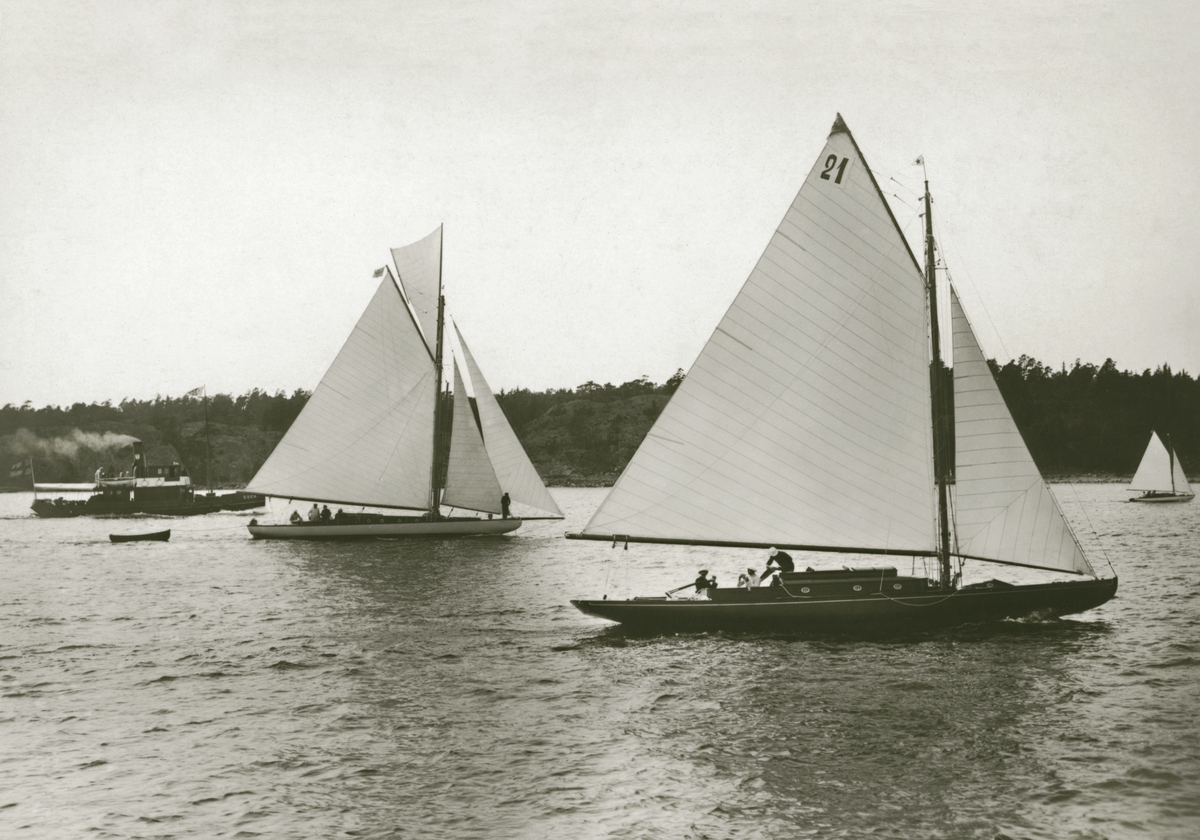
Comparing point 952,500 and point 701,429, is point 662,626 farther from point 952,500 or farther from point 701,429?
point 952,500

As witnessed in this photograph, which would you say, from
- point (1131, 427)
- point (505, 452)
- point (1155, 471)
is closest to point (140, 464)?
point (505, 452)

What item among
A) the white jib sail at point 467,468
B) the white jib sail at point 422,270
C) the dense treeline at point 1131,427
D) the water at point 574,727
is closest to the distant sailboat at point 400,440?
the white jib sail at point 467,468

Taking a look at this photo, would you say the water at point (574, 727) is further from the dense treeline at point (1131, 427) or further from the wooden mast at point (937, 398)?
the dense treeline at point (1131, 427)

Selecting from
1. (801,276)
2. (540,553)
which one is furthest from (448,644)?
(540,553)

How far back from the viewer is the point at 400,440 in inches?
2719

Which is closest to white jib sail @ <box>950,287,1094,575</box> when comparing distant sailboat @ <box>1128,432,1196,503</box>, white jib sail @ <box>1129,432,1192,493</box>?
distant sailboat @ <box>1128,432,1196,503</box>

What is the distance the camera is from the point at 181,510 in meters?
121

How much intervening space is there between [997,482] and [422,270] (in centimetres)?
5021

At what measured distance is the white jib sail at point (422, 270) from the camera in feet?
237

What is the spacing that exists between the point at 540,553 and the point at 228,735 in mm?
43014

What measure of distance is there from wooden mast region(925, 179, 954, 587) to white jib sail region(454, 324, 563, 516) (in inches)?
1537

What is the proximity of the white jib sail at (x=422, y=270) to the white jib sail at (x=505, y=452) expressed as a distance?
4676 millimetres

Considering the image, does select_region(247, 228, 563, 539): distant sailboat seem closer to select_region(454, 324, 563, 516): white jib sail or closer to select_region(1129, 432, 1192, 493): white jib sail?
select_region(454, 324, 563, 516): white jib sail

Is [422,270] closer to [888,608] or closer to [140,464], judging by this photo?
[888,608]
